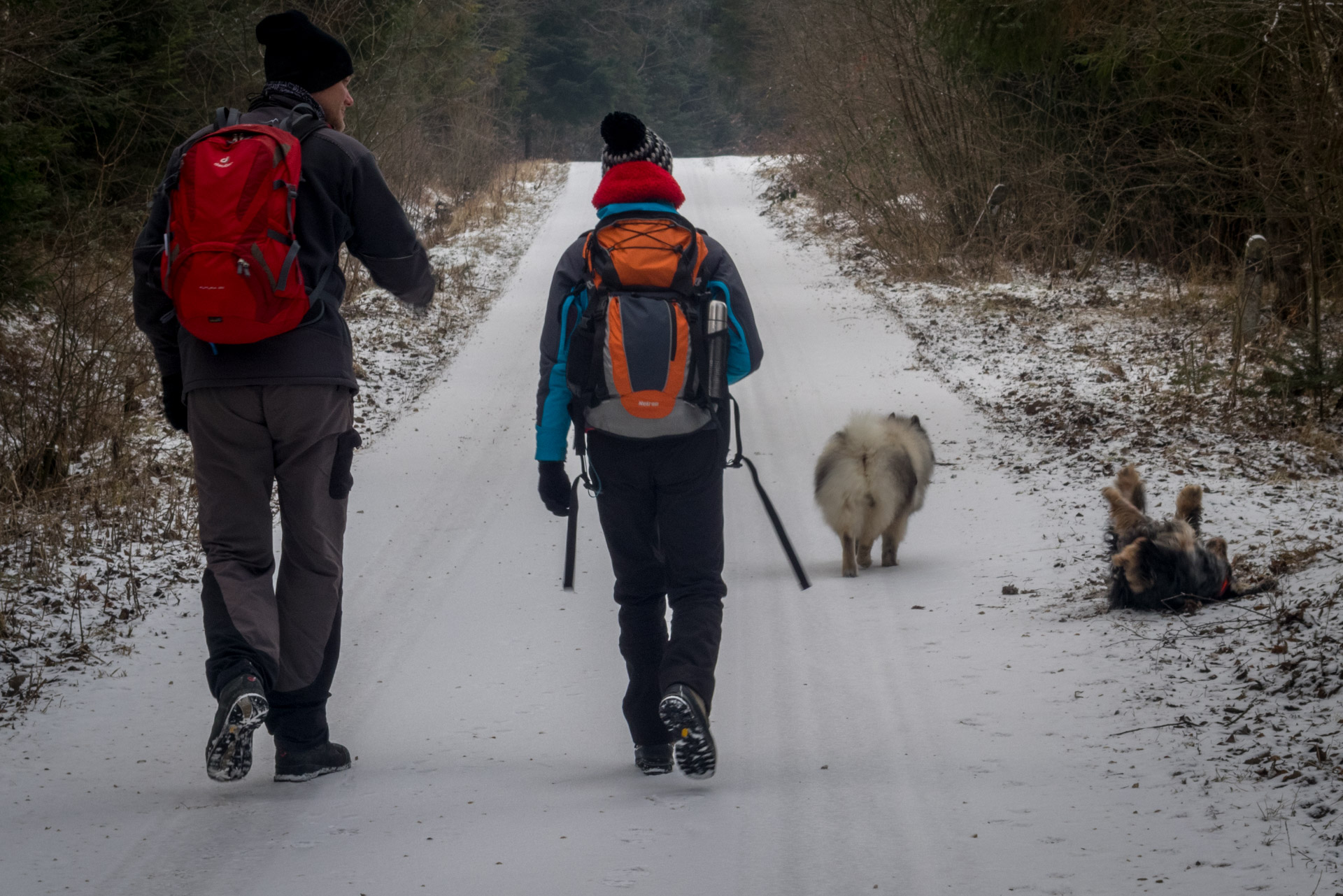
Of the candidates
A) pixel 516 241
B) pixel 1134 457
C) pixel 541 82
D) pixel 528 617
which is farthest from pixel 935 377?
pixel 541 82

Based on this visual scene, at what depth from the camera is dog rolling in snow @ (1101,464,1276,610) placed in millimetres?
5160

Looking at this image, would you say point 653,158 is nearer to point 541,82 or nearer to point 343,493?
point 343,493

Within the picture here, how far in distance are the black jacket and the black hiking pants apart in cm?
87

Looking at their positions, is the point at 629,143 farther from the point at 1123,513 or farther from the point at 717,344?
the point at 1123,513

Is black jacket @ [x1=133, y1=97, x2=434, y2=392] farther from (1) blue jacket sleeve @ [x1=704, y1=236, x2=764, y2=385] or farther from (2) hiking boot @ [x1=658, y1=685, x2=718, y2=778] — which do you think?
(2) hiking boot @ [x1=658, y1=685, x2=718, y2=778]

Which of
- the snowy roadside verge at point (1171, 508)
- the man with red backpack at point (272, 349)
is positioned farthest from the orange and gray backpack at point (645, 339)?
the snowy roadside verge at point (1171, 508)

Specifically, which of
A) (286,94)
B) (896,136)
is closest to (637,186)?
(286,94)

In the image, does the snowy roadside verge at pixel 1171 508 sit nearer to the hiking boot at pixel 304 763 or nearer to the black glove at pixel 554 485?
the black glove at pixel 554 485

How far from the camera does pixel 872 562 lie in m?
6.83

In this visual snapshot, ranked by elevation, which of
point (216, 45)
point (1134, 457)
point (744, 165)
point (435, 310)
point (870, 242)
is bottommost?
point (1134, 457)

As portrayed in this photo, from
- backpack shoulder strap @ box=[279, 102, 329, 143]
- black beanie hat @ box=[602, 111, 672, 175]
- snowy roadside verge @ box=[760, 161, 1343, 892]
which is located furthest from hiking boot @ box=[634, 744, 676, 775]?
backpack shoulder strap @ box=[279, 102, 329, 143]

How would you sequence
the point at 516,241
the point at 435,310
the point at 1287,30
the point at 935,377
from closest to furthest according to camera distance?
the point at 1287,30 → the point at 935,377 → the point at 435,310 → the point at 516,241

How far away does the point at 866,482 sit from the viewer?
20.4 ft

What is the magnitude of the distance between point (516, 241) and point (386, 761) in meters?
20.4
